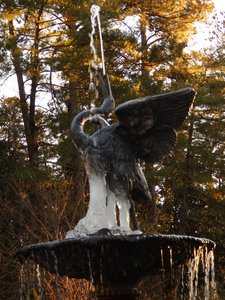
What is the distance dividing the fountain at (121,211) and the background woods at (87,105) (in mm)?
10527

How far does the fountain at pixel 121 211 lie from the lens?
8.28 meters

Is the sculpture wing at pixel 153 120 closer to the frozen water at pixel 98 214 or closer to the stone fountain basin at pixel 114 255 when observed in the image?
the frozen water at pixel 98 214

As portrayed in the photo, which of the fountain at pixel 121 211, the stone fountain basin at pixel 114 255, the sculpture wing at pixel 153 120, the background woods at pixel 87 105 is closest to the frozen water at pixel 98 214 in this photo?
the fountain at pixel 121 211

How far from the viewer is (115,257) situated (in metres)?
8.23

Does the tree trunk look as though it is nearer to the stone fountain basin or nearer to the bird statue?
the bird statue

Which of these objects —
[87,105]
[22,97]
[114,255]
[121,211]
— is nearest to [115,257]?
[114,255]

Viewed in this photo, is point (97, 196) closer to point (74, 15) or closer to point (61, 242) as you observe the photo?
point (61, 242)

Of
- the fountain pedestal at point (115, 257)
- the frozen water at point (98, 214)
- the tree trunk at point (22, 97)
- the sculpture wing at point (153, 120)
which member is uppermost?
the tree trunk at point (22, 97)

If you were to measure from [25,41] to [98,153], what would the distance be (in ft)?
51.6

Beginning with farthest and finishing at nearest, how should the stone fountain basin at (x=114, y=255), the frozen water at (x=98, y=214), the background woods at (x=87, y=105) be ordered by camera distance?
1. the background woods at (x=87, y=105)
2. the frozen water at (x=98, y=214)
3. the stone fountain basin at (x=114, y=255)

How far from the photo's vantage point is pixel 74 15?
76.8 ft

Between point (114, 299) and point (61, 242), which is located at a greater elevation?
point (61, 242)

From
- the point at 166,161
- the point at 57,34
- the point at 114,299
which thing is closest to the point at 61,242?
the point at 114,299

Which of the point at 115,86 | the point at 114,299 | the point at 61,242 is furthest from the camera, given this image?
the point at 115,86
